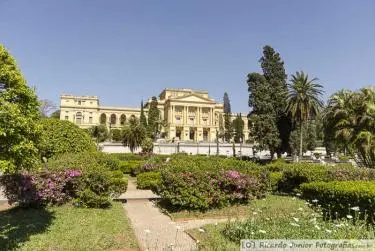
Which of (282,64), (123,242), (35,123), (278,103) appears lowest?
(123,242)

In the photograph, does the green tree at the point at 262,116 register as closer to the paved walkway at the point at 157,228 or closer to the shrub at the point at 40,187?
the paved walkway at the point at 157,228

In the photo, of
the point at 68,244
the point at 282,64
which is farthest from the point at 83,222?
the point at 282,64

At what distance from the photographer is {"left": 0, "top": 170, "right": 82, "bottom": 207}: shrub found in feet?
39.3

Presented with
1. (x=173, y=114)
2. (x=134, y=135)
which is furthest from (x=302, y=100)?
(x=173, y=114)

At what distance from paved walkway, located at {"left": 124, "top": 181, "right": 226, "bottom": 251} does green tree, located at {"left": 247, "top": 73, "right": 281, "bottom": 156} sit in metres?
29.5

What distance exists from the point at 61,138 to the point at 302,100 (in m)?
31.5

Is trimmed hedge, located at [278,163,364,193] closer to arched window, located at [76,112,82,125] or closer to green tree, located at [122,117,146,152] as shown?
green tree, located at [122,117,146,152]

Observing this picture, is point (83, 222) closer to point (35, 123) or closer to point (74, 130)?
point (35, 123)

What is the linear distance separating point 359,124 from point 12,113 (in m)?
27.7

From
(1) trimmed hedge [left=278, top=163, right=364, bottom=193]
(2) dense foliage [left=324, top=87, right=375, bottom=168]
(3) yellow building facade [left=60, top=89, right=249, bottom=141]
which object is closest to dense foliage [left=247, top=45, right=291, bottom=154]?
(2) dense foliage [left=324, top=87, right=375, bottom=168]

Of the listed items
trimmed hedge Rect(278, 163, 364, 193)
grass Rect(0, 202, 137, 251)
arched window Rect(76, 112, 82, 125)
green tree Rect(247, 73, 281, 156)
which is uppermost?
arched window Rect(76, 112, 82, 125)

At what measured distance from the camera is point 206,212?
474 inches

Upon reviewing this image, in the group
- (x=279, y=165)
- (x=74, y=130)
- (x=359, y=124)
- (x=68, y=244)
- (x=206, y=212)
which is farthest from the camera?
(x=359, y=124)

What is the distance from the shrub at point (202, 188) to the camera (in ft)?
39.5
